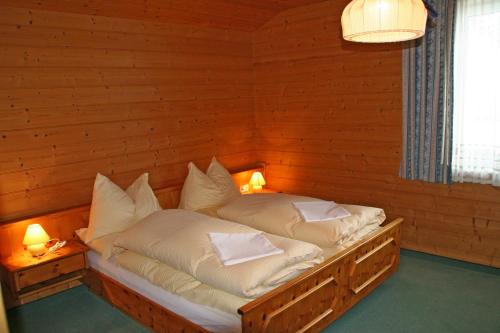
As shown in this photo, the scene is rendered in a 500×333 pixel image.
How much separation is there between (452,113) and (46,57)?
3.63m

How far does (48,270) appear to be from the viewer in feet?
10.5

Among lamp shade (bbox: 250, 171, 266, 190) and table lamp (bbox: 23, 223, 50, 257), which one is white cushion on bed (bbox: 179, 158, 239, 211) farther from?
table lamp (bbox: 23, 223, 50, 257)

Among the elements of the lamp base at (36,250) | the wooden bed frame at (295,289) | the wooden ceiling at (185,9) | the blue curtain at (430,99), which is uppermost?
the wooden ceiling at (185,9)

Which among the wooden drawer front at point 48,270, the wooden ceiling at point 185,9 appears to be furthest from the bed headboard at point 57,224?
the wooden ceiling at point 185,9

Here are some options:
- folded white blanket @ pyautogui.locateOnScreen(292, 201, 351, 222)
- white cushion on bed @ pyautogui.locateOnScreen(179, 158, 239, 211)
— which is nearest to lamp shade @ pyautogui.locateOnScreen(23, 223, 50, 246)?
white cushion on bed @ pyautogui.locateOnScreen(179, 158, 239, 211)

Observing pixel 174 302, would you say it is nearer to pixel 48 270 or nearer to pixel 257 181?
pixel 48 270

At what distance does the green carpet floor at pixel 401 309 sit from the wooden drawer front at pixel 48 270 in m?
0.31

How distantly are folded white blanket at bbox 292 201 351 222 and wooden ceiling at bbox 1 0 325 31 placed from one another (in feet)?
7.31

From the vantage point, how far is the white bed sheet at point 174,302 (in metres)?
2.40

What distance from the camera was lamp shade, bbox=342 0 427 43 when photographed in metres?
1.99

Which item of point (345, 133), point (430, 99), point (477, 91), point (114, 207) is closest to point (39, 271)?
point (114, 207)

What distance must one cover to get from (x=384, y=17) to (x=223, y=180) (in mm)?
2840

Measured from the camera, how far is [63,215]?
360 centimetres

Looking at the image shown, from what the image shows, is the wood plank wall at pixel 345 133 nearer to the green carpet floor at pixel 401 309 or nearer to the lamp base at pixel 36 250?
the green carpet floor at pixel 401 309
